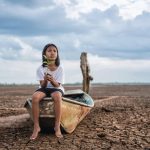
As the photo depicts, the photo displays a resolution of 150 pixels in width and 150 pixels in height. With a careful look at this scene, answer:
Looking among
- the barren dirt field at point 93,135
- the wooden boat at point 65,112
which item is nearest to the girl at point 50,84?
the wooden boat at point 65,112

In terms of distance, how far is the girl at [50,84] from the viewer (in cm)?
808

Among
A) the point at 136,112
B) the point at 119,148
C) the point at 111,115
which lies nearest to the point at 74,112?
the point at 119,148

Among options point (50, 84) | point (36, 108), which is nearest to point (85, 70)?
point (50, 84)

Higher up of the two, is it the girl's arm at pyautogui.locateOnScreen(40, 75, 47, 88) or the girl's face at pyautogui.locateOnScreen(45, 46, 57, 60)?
the girl's face at pyautogui.locateOnScreen(45, 46, 57, 60)

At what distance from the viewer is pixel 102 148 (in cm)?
791

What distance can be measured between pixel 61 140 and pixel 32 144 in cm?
55

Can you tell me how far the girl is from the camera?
8.08 meters

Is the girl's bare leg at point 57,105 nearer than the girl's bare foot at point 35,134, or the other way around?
the girl's bare leg at point 57,105

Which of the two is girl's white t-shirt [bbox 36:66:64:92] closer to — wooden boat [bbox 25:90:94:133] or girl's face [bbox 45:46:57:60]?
girl's face [bbox 45:46:57:60]

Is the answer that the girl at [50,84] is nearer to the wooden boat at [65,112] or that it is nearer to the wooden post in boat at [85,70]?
the wooden boat at [65,112]

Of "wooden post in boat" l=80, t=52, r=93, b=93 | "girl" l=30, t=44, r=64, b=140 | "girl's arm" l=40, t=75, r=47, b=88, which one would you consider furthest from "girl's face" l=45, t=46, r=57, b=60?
"wooden post in boat" l=80, t=52, r=93, b=93

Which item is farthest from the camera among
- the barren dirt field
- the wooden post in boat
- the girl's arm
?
the wooden post in boat

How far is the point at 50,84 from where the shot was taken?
8.28 meters

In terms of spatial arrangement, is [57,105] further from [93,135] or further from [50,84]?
[93,135]
